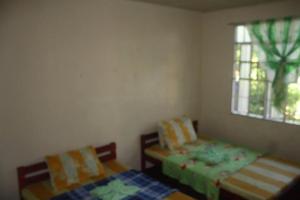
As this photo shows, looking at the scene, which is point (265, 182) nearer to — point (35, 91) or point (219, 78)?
point (219, 78)

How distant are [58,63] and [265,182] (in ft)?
8.12

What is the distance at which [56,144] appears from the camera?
2633 mm

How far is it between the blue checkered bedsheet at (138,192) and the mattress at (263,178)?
1.96 feet

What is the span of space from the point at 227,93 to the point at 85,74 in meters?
2.27

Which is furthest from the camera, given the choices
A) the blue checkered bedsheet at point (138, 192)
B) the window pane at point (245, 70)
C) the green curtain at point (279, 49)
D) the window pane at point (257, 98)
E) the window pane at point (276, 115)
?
the window pane at point (245, 70)

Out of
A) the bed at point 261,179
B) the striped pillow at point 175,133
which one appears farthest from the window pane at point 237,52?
the bed at point 261,179

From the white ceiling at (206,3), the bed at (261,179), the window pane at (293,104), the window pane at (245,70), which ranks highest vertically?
the white ceiling at (206,3)

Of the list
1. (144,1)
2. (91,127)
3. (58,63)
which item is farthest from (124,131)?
(144,1)

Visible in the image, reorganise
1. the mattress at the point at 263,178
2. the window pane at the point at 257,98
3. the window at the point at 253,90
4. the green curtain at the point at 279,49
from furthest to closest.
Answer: the window pane at the point at 257,98, the window at the point at 253,90, the green curtain at the point at 279,49, the mattress at the point at 263,178

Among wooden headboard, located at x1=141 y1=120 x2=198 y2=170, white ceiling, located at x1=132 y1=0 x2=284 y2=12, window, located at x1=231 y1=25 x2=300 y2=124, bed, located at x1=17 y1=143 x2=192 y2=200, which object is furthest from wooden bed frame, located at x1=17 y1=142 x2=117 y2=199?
window, located at x1=231 y1=25 x2=300 y2=124

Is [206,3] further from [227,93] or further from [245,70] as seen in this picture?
[227,93]

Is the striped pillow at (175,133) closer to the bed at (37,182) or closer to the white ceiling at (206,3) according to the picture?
the bed at (37,182)

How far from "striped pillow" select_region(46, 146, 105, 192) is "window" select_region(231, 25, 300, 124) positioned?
2.36 metres

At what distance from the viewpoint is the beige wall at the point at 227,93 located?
3.22m
